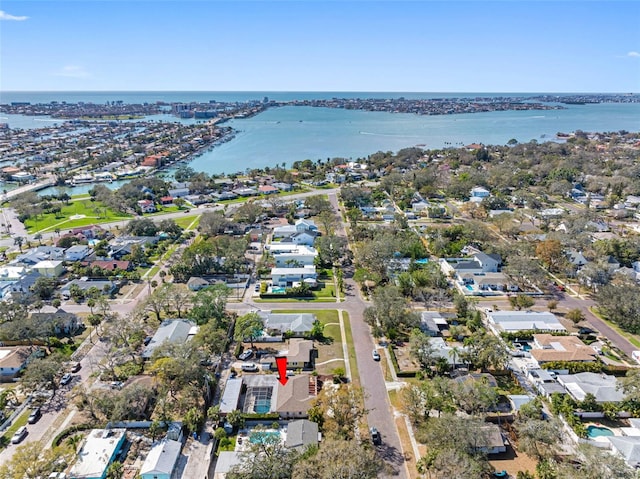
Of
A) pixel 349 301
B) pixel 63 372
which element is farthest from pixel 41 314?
pixel 349 301

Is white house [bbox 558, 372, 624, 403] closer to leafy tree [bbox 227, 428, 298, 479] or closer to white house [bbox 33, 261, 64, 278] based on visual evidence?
leafy tree [bbox 227, 428, 298, 479]

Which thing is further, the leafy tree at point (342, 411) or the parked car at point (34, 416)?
the parked car at point (34, 416)

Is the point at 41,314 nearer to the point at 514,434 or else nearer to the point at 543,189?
the point at 514,434

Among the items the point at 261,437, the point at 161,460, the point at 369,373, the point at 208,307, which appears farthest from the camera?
the point at 208,307

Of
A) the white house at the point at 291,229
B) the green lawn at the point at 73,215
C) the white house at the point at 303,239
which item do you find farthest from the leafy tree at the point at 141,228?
the white house at the point at 303,239

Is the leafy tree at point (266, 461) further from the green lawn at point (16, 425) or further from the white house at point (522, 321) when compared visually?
the white house at point (522, 321)

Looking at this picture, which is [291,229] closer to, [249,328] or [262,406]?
[249,328]

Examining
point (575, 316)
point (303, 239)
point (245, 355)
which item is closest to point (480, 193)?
point (303, 239)
